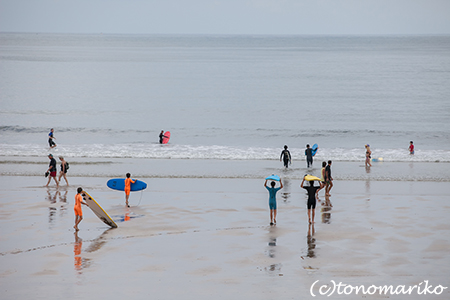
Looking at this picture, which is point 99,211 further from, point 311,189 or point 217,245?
point 311,189

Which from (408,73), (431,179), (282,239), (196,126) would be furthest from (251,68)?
(282,239)

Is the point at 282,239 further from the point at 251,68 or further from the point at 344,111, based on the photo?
the point at 251,68

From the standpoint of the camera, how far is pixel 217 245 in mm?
12773

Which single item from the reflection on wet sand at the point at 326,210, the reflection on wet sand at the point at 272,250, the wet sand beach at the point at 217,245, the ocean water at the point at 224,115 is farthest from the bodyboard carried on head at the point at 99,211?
the ocean water at the point at 224,115

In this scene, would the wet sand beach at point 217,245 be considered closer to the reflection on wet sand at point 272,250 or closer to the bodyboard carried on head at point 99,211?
the reflection on wet sand at point 272,250

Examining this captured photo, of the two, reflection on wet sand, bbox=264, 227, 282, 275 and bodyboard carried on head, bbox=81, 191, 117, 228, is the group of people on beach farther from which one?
bodyboard carried on head, bbox=81, 191, 117, 228

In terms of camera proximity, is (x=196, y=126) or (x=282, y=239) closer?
(x=282, y=239)

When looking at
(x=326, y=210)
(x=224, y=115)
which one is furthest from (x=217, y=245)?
(x=224, y=115)

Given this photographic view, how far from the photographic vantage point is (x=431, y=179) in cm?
2381

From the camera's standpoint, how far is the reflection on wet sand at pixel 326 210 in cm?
1545

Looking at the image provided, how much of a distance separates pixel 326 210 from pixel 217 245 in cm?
573

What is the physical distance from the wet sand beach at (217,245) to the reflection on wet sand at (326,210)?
0.22 feet

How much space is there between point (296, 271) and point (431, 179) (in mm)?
15887

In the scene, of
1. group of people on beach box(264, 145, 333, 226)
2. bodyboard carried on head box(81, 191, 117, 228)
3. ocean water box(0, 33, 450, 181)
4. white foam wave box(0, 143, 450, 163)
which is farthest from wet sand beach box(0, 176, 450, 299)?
white foam wave box(0, 143, 450, 163)
